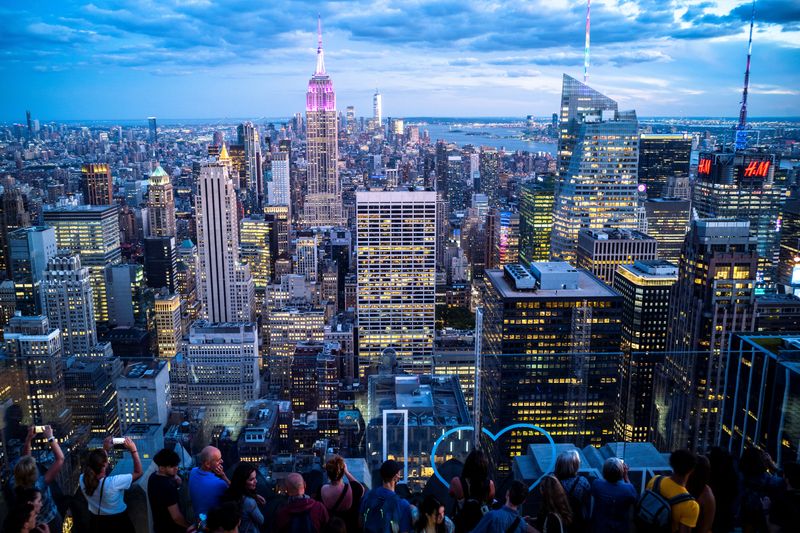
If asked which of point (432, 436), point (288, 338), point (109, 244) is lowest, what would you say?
point (288, 338)

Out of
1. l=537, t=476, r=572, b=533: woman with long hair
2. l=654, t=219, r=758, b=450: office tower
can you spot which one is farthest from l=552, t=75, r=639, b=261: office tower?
l=537, t=476, r=572, b=533: woman with long hair

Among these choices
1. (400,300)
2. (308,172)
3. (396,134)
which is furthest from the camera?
(396,134)

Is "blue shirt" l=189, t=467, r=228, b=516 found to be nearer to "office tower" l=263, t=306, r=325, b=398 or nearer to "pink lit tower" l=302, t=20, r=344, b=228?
"office tower" l=263, t=306, r=325, b=398

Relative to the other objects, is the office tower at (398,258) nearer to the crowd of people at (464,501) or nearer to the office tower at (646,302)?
the office tower at (646,302)

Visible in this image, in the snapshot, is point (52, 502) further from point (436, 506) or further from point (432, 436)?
point (432, 436)

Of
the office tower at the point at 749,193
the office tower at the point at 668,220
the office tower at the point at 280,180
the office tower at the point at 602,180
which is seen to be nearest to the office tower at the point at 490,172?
the office tower at the point at 280,180

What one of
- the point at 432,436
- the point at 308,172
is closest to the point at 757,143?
the point at 432,436
